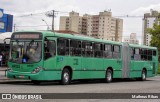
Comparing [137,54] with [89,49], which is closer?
[89,49]

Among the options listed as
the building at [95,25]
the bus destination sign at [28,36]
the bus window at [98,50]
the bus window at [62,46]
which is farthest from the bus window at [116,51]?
the building at [95,25]

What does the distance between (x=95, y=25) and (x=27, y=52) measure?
6028 cm

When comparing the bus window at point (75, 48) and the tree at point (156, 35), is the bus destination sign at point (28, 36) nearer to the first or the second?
the bus window at point (75, 48)

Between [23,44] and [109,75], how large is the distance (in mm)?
8614

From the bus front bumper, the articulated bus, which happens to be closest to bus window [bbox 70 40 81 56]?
the articulated bus

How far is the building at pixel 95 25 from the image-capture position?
261ft


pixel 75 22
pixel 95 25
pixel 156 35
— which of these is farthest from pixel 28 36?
pixel 75 22

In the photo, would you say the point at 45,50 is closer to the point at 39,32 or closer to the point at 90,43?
the point at 39,32

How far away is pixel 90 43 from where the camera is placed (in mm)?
25719

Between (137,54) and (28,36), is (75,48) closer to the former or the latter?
(28,36)

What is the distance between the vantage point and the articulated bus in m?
21.4

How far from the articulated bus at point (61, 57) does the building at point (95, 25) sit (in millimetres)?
49627

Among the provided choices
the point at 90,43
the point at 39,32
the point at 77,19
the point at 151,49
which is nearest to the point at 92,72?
the point at 90,43

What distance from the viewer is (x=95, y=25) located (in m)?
81.3
